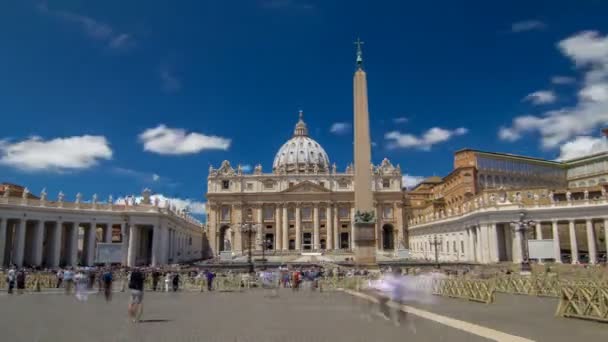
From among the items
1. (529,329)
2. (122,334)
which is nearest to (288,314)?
(122,334)

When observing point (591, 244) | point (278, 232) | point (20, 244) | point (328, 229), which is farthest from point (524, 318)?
point (278, 232)

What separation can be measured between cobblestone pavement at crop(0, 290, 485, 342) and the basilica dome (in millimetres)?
102765

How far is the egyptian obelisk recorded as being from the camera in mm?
25984

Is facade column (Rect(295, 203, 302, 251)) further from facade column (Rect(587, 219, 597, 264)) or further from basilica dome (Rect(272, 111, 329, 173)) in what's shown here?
facade column (Rect(587, 219, 597, 264))

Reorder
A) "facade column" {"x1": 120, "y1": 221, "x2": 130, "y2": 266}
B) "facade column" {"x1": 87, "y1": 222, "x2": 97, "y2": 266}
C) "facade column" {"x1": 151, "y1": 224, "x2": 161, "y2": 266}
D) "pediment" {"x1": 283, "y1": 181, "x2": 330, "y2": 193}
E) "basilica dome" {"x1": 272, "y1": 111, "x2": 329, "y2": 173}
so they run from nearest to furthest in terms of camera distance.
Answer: "facade column" {"x1": 120, "y1": 221, "x2": 130, "y2": 266}
"facade column" {"x1": 87, "y1": 222, "x2": 97, "y2": 266}
"facade column" {"x1": 151, "y1": 224, "x2": 161, "y2": 266}
"pediment" {"x1": 283, "y1": 181, "x2": 330, "y2": 193}
"basilica dome" {"x1": 272, "y1": 111, "x2": 329, "y2": 173}

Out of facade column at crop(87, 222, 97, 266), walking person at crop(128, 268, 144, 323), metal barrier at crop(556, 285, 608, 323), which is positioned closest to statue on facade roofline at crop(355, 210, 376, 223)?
metal barrier at crop(556, 285, 608, 323)

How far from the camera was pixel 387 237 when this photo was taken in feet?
325

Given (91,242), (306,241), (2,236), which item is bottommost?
(91,242)

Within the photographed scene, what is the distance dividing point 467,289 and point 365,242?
9214mm

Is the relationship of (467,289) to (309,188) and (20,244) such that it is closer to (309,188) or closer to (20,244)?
(20,244)

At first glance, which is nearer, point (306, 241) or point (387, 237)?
point (306, 241)

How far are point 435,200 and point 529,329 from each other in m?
78.2

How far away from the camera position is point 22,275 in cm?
2252

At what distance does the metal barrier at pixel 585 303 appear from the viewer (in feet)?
38.1
